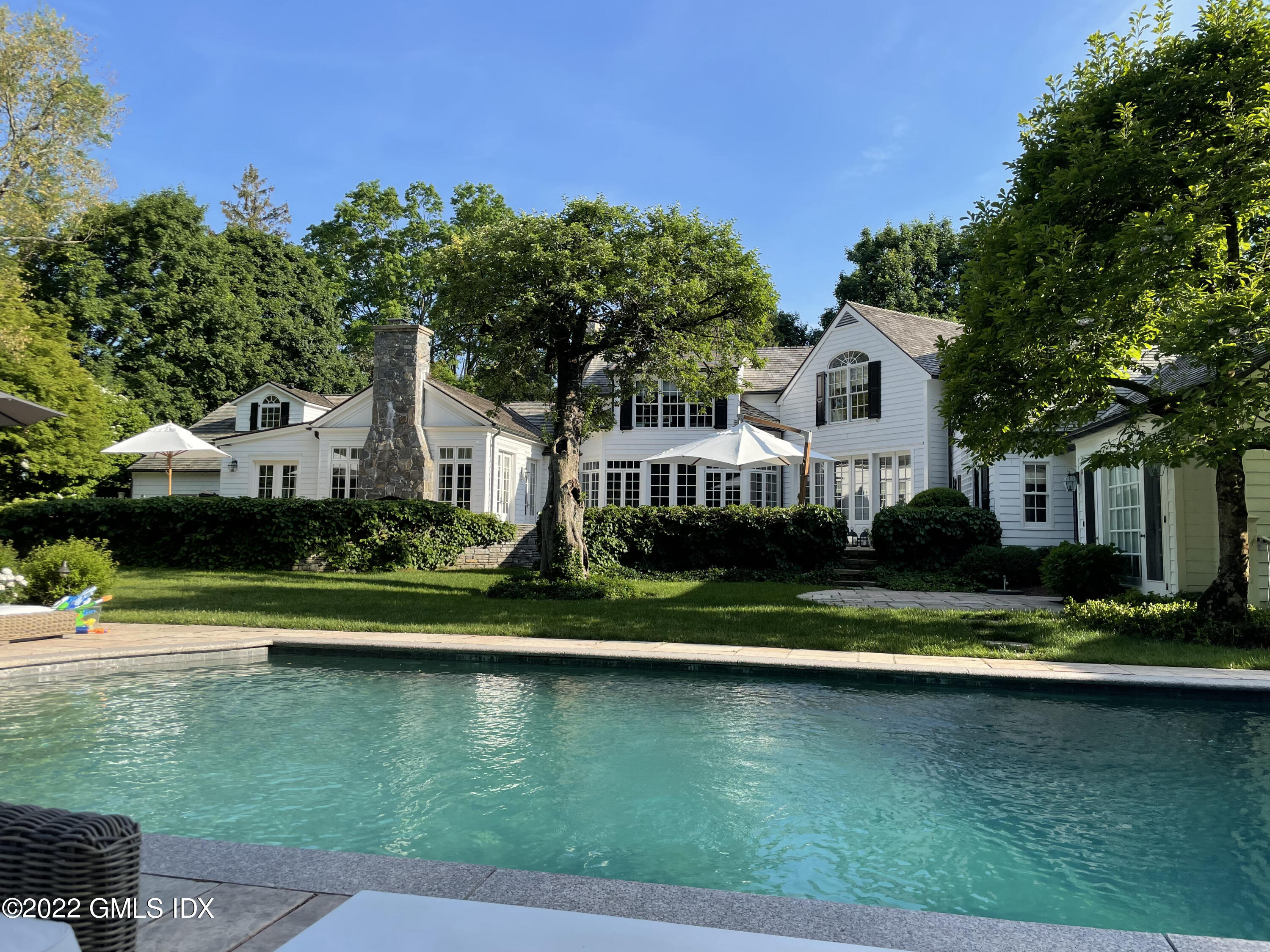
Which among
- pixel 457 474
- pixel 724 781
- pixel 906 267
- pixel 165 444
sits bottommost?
pixel 724 781

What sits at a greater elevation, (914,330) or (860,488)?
(914,330)

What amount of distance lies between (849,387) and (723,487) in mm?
4563

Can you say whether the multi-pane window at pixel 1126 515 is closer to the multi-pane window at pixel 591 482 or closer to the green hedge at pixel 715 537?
the green hedge at pixel 715 537

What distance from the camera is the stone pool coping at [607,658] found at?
7.26 metres

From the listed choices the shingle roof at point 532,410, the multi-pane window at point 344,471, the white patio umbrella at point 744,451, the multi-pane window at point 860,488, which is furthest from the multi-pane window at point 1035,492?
the multi-pane window at point 344,471

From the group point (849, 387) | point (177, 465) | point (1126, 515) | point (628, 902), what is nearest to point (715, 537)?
point (849, 387)

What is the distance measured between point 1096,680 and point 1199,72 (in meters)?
7.07

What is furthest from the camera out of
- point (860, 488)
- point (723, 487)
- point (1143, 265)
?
point (723, 487)

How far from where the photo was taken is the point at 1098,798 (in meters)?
Answer: 4.91

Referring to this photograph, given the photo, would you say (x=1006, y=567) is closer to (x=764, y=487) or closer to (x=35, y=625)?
(x=764, y=487)

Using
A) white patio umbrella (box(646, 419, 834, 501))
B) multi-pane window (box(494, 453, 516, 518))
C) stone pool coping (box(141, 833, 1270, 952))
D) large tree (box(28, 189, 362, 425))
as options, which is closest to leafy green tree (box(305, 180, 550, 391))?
large tree (box(28, 189, 362, 425))

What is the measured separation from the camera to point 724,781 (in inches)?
206

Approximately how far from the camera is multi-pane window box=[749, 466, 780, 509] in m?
22.5

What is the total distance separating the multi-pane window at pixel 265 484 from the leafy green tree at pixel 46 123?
8.61 meters
